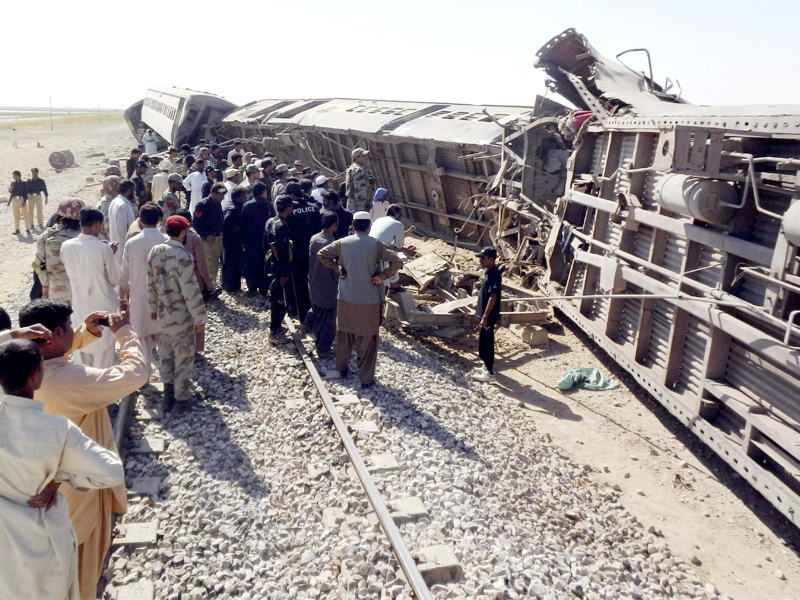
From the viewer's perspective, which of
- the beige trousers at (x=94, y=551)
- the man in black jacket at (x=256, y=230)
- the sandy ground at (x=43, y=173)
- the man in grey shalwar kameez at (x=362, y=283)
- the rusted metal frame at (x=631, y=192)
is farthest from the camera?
the sandy ground at (x=43, y=173)

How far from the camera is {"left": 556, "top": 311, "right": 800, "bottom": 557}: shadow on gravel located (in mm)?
4668

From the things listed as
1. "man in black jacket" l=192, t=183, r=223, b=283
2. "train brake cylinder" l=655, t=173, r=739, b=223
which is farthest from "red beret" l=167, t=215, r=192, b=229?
Result: "train brake cylinder" l=655, t=173, r=739, b=223

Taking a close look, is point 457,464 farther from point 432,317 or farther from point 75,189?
point 75,189

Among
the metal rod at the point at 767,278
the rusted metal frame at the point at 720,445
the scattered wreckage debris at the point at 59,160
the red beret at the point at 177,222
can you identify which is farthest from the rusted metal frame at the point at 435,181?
the scattered wreckage debris at the point at 59,160

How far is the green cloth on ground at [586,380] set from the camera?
274 inches

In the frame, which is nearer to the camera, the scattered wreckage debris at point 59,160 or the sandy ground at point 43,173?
the sandy ground at point 43,173

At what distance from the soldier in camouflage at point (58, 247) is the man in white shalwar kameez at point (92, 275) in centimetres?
21

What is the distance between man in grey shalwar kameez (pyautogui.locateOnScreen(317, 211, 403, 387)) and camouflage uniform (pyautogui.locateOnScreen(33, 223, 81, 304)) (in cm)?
227

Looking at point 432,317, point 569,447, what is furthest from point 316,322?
point 569,447

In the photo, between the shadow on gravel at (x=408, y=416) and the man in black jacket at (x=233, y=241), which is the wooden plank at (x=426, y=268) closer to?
the man in black jacket at (x=233, y=241)

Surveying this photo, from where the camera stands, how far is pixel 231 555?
3.74m

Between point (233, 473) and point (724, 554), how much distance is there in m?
3.56

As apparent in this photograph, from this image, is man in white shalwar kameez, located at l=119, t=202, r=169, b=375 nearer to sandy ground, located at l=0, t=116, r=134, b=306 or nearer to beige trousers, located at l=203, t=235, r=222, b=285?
beige trousers, located at l=203, t=235, r=222, b=285

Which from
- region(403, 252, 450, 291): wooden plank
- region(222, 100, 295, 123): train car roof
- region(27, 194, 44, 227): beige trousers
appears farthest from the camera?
region(222, 100, 295, 123): train car roof
